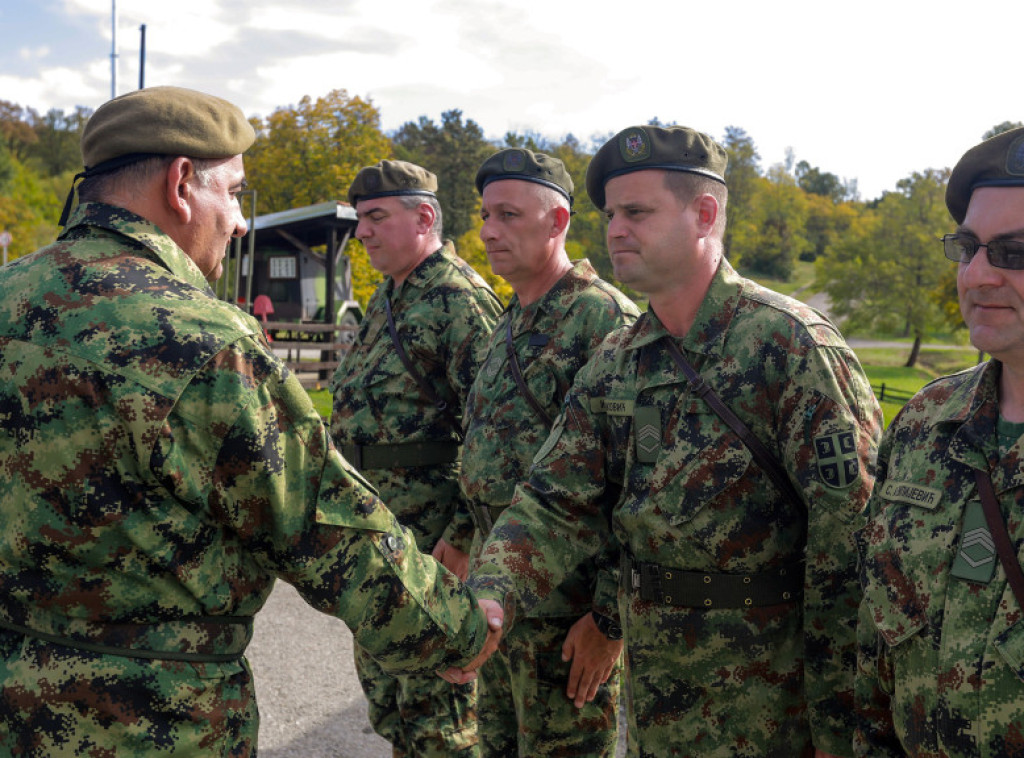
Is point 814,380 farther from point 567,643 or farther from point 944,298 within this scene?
point 944,298

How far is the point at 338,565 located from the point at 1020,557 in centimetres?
151

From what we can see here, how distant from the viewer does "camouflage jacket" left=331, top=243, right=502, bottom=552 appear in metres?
4.43

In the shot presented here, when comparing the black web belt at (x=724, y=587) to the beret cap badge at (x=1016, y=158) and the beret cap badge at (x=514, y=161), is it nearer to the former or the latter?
the beret cap badge at (x=1016, y=158)

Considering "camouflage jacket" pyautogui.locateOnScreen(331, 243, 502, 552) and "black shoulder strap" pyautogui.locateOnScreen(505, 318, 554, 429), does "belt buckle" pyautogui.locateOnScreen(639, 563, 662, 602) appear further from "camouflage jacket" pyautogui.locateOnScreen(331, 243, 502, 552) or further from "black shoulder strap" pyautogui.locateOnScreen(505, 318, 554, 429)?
"camouflage jacket" pyautogui.locateOnScreen(331, 243, 502, 552)

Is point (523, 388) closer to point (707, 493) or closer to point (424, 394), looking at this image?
point (424, 394)

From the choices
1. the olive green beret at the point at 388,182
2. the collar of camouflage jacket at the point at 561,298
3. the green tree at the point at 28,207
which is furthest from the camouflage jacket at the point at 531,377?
the green tree at the point at 28,207

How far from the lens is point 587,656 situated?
131 inches

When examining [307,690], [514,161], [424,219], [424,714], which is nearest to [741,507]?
[424,714]

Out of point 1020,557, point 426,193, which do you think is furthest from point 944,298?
point 1020,557

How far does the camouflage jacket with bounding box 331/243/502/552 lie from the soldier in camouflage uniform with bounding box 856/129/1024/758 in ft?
8.10

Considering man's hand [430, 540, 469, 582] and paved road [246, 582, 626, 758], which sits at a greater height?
man's hand [430, 540, 469, 582]

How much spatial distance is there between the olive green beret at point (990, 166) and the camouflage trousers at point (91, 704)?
202 cm

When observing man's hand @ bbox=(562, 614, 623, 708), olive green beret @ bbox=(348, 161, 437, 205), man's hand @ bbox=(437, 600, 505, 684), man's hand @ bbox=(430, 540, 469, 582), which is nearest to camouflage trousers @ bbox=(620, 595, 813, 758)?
man's hand @ bbox=(437, 600, 505, 684)

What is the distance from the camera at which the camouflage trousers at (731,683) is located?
2592 millimetres
